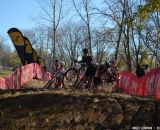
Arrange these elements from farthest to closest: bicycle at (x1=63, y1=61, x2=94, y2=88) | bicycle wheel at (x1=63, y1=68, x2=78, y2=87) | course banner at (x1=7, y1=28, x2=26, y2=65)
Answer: course banner at (x1=7, y1=28, x2=26, y2=65) → bicycle wheel at (x1=63, y1=68, x2=78, y2=87) → bicycle at (x1=63, y1=61, x2=94, y2=88)

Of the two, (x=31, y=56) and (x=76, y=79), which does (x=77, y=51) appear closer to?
(x=31, y=56)

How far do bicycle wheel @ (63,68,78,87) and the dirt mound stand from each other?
666 cm

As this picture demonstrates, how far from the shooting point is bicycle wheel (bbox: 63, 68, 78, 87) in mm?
16805

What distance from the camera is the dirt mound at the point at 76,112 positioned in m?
8.77

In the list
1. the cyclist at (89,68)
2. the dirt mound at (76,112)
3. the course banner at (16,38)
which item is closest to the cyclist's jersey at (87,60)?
the cyclist at (89,68)

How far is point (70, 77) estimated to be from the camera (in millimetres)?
17219

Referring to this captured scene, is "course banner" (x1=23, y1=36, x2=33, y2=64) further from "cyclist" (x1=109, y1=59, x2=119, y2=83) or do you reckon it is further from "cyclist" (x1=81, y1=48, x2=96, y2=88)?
"cyclist" (x1=81, y1=48, x2=96, y2=88)

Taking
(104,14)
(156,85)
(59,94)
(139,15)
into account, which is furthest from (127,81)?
(104,14)

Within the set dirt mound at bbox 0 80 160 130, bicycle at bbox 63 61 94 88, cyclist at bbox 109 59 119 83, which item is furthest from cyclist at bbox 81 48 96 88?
dirt mound at bbox 0 80 160 130

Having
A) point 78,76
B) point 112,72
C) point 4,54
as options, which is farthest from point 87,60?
point 4,54

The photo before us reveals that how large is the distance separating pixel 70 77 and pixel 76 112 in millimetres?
8131

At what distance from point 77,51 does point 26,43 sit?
187 feet

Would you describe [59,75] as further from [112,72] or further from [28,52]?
[28,52]

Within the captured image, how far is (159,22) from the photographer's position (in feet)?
121
